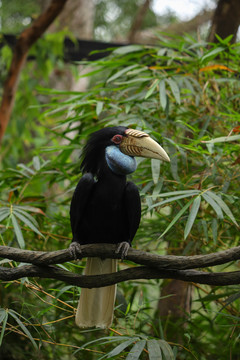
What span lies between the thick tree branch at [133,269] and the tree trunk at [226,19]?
1885 mm

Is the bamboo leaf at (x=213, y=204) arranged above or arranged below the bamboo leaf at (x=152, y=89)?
below

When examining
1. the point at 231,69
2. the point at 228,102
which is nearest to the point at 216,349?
the point at 228,102

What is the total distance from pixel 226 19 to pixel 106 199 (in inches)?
69.3

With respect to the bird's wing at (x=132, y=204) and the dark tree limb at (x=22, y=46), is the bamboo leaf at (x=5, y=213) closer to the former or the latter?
the bird's wing at (x=132, y=204)

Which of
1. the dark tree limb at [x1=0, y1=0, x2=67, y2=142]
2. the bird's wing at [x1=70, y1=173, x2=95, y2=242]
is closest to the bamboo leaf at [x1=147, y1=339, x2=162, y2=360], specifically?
the bird's wing at [x1=70, y1=173, x2=95, y2=242]

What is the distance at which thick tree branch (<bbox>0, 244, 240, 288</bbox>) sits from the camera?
4.15 feet

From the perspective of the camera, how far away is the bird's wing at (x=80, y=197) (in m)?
1.63

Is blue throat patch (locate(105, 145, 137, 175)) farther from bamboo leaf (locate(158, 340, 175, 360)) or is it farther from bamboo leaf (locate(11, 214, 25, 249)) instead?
bamboo leaf (locate(158, 340, 175, 360))

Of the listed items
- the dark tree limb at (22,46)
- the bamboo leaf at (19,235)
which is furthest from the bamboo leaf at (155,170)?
the dark tree limb at (22,46)

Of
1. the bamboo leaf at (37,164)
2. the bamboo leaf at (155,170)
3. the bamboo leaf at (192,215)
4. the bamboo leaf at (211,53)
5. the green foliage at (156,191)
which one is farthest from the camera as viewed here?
the bamboo leaf at (37,164)

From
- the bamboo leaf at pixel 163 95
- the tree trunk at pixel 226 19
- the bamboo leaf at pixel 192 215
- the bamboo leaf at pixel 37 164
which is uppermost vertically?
the tree trunk at pixel 226 19

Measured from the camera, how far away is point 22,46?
3.12 meters

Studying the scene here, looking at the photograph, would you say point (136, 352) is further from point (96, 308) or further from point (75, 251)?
point (75, 251)

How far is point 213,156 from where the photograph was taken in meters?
2.13
